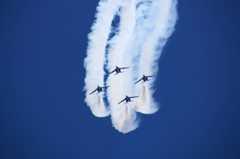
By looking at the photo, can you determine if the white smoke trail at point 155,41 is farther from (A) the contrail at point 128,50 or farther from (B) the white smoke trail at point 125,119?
(B) the white smoke trail at point 125,119

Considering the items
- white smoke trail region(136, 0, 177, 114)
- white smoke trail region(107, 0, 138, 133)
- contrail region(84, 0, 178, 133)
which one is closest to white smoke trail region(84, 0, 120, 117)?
contrail region(84, 0, 178, 133)

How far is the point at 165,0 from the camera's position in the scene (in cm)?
2638

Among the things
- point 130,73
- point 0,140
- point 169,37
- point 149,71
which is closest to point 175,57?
point 169,37

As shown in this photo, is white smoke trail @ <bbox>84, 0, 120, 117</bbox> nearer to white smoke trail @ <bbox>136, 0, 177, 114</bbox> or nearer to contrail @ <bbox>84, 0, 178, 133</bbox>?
contrail @ <bbox>84, 0, 178, 133</bbox>

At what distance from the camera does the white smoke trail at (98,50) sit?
85.4 ft

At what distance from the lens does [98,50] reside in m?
26.1

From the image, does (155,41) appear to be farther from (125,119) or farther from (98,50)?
(125,119)

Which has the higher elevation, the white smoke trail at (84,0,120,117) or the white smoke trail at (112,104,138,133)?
the white smoke trail at (84,0,120,117)

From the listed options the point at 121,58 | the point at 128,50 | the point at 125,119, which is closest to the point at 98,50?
the point at 121,58

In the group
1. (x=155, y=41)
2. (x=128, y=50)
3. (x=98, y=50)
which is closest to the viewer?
(x=128, y=50)

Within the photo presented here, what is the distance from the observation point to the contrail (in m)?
25.8

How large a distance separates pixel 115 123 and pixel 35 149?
528 inches

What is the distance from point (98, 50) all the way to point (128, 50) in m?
3.70

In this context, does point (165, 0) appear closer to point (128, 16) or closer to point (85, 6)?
point (128, 16)
